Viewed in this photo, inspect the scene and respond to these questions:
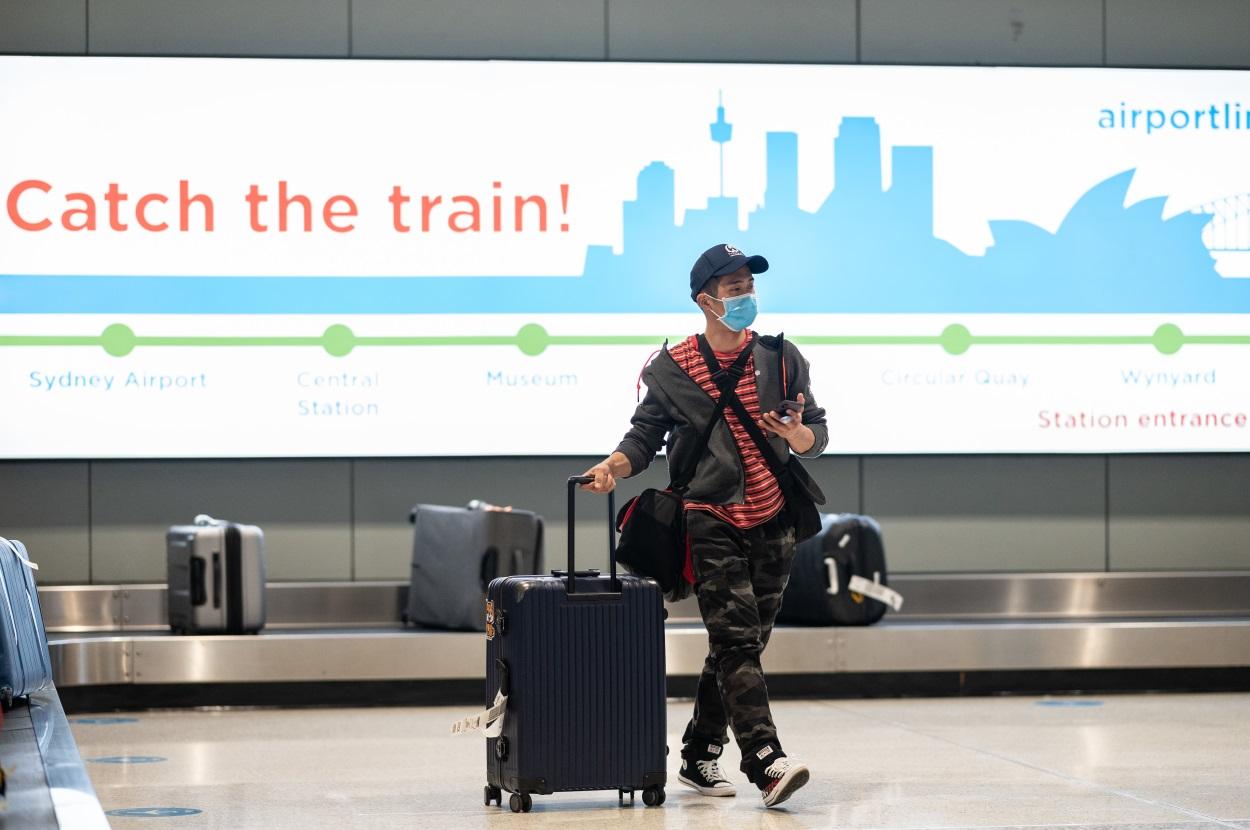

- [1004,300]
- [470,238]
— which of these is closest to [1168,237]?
[1004,300]

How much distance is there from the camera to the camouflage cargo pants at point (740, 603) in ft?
14.2

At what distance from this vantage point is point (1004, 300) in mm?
7941

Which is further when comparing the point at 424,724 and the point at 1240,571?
the point at 1240,571

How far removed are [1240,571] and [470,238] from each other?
3.77 m

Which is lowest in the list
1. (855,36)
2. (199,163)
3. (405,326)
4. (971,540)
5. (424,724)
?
(424,724)

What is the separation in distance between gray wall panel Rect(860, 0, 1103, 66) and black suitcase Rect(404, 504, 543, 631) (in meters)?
2.73

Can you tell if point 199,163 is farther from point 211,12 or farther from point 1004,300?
point 1004,300

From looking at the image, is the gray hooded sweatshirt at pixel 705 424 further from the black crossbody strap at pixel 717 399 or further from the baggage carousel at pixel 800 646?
the baggage carousel at pixel 800 646

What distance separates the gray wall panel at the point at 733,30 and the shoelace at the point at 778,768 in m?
4.32

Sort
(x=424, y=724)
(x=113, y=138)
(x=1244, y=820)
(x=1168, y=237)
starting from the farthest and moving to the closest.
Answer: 1. (x=1168, y=237)
2. (x=113, y=138)
3. (x=424, y=724)
4. (x=1244, y=820)

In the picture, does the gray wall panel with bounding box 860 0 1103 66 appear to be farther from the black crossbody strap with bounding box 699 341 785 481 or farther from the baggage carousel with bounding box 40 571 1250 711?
the black crossbody strap with bounding box 699 341 785 481

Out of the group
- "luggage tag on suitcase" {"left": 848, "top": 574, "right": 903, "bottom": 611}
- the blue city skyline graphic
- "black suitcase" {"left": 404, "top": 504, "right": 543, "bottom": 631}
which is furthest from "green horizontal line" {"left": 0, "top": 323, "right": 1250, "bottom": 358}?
"luggage tag on suitcase" {"left": 848, "top": 574, "right": 903, "bottom": 611}

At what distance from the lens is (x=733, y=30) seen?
314 inches

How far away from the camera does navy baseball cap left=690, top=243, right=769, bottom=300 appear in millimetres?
4516
